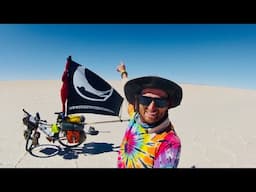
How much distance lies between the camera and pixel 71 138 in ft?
24.1

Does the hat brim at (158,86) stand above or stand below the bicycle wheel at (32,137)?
above

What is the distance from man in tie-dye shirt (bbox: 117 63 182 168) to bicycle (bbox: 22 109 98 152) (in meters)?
2.97

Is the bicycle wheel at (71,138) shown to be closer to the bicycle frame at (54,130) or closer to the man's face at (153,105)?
the bicycle frame at (54,130)

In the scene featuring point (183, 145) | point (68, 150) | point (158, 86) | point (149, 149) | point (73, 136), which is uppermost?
point (158, 86)

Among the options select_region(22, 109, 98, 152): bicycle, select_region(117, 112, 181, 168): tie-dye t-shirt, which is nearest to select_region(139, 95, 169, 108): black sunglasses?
select_region(117, 112, 181, 168): tie-dye t-shirt

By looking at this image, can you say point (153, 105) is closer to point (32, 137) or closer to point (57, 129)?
point (57, 129)

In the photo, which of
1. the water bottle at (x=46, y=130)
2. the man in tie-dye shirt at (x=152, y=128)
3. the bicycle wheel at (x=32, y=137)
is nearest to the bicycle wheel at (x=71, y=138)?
the water bottle at (x=46, y=130)

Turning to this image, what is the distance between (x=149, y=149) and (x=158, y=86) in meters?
1.04

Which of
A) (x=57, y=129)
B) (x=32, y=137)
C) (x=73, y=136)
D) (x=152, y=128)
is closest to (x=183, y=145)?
(x=73, y=136)

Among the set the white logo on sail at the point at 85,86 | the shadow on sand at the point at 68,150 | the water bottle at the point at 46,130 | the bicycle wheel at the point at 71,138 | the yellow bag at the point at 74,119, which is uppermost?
the white logo on sail at the point at 85,86

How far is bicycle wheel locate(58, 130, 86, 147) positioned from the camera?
7324 mm

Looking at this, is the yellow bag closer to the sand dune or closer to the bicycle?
the bicycle

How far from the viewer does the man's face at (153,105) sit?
14.1 ft

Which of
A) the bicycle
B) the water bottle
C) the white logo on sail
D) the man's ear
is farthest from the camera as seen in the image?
the water bottle
